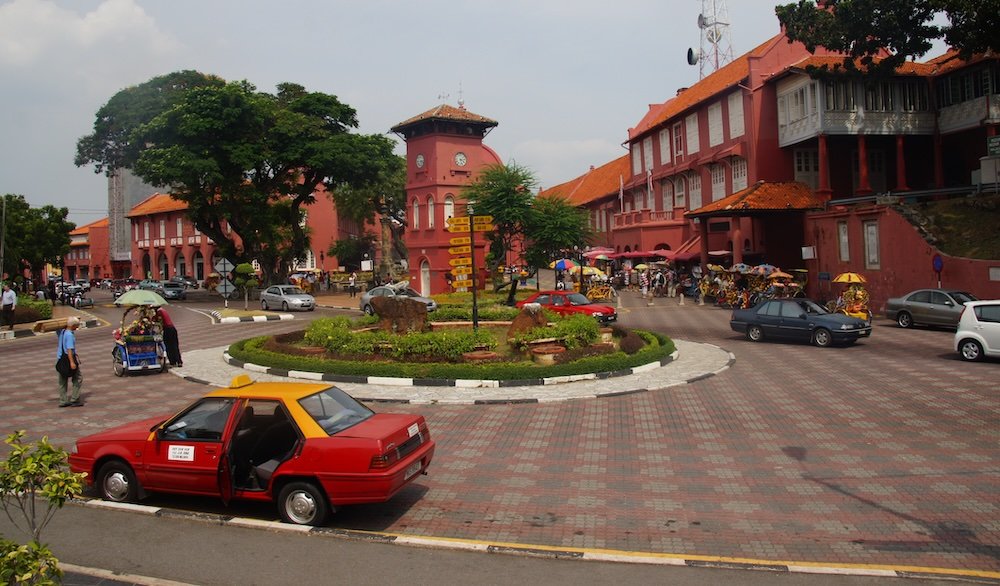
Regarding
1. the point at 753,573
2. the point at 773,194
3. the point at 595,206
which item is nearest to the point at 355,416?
the point at 753,573

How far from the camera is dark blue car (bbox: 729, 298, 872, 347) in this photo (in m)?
19.5

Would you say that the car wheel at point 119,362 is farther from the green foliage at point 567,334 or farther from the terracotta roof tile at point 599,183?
the terracotta roof tile at point 599,183

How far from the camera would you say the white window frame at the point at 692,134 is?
45969 millimetres

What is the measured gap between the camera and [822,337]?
1984cm

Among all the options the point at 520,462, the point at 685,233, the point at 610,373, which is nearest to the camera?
the point at 520,462

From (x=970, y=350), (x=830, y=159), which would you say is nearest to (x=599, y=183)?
(x=830, y=159)

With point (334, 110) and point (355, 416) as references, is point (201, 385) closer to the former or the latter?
point (355, 416)

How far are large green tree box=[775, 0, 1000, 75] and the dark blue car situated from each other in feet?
42.8

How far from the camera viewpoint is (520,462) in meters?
9.48

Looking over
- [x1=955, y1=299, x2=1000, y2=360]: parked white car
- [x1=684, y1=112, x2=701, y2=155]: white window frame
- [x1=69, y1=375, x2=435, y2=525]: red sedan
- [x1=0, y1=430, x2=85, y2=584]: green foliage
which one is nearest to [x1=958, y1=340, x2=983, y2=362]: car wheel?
Answer: [x1=955, y1=299, x2=1000, y2=360]: parked white car

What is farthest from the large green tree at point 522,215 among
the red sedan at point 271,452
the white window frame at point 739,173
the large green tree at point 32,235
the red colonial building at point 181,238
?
the red colonial building at point 181,238

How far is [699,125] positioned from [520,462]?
132 ft

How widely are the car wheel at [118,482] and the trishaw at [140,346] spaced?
9.62 metres

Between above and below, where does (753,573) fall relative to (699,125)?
below
